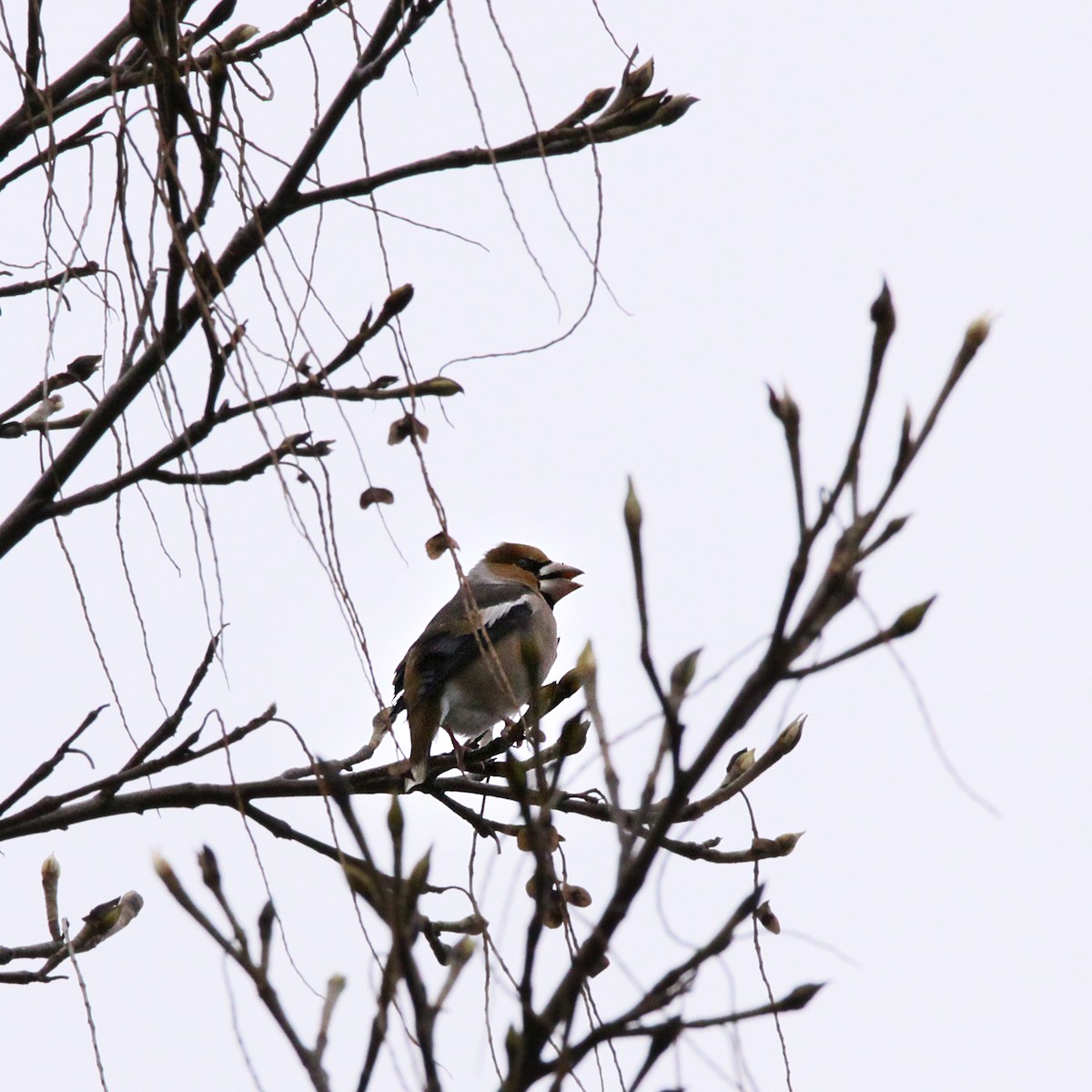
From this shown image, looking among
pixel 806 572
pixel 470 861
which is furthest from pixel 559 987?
pixel 470 861

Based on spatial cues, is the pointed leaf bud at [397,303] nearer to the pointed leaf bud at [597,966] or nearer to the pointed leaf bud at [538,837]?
the pointed leaf bud at [538,837]

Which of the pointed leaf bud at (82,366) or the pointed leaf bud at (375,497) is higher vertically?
the pointed leaf bud at (82,366)

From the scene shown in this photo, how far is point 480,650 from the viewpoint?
4172 millimetres

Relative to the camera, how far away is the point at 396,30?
298 cm

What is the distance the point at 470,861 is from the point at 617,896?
1.44m

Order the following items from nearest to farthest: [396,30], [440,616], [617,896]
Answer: [617,896] → [396,30] → [440,616]

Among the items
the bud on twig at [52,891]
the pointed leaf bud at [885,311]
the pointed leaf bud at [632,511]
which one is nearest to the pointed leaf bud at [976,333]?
the pointed leaf bud at [885,311]

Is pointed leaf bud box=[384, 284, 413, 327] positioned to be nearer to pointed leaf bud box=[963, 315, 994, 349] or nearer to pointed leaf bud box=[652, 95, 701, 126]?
pointed leaf bud box=[652, 95, 701, 126]

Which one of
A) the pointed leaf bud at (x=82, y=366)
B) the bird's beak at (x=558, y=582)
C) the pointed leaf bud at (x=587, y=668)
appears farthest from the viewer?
the bird's beak at (x=558, y=582)

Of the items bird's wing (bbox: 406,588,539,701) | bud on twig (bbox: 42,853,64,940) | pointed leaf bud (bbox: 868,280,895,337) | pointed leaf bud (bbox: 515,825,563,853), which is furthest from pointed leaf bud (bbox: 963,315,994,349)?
bird's wing (bbox: 406,588,539,701)

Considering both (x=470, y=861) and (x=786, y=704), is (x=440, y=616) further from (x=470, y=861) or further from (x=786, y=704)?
(x=786, y=704)

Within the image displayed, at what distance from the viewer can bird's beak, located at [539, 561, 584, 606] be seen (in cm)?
780

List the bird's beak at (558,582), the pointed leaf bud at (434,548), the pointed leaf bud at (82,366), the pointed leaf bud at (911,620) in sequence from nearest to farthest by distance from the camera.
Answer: the pointed leaf bud at (911,620) → the pointed leaf bud at (434,548) → the pointed leaf bud at (82,366) → the bird's beak at (558,582)

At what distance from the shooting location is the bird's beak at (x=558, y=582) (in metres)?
7.80
